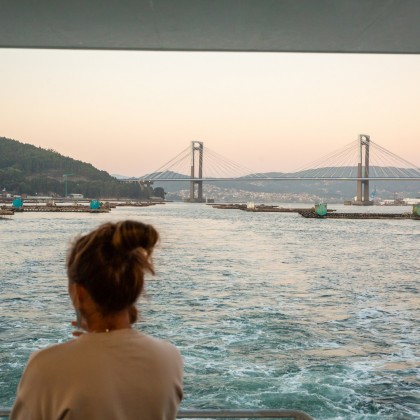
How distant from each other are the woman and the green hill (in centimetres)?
6543

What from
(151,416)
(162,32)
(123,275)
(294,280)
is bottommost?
(294,280)

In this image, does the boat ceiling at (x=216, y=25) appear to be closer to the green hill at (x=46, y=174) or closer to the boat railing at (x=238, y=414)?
the boat railing at (x=238, y=414)

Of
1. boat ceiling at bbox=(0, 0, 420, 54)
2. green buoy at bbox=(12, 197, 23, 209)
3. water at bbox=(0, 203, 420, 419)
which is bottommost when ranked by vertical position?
water at bbox=(0, 203, 420, 419)

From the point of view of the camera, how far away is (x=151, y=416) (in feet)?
1.80

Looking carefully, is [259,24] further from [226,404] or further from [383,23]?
[226,404]

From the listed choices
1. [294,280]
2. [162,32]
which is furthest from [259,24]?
[294,280]

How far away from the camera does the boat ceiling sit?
198 centimetres

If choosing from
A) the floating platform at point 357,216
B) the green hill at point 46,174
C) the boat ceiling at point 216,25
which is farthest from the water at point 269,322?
the green hill at point 46,174

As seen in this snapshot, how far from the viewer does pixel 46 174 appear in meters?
67.9

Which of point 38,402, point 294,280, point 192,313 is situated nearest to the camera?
point 38,402

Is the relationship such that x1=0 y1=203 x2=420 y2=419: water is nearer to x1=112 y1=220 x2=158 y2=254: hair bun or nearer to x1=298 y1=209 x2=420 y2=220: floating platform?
x1=112 y1=220 x2=158 y2=254: hair bun

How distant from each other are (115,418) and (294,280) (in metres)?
20.5

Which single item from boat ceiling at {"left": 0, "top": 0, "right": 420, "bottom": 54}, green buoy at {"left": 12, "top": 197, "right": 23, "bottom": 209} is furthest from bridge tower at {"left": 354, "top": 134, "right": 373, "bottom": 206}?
boat ceiling at {"left": 0, "top": 0, "right": 420, "bottom": 54}

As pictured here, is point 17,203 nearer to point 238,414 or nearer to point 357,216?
point 357,216
